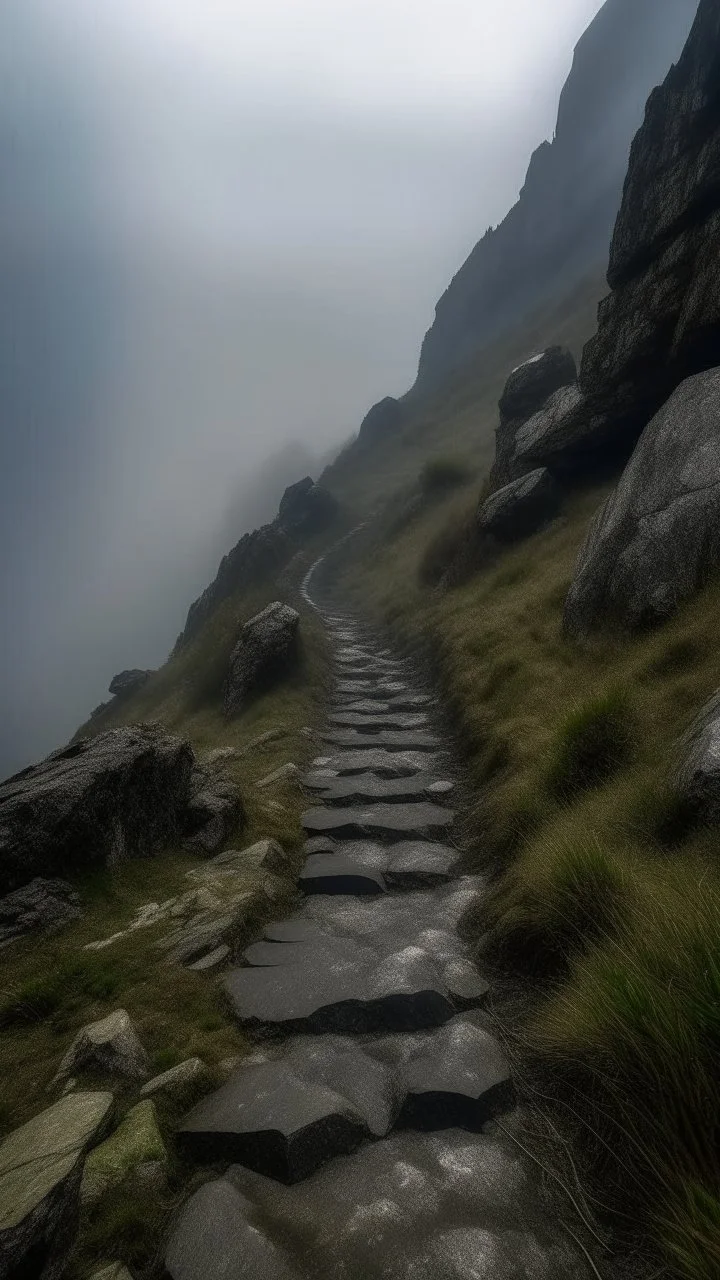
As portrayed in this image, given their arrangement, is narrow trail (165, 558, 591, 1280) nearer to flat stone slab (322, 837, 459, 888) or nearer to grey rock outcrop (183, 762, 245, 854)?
flat stone slab (322, 837, 459, 888)

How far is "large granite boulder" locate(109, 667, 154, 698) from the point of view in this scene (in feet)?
104

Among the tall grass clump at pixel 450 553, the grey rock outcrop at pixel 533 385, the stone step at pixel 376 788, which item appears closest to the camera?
A: the stone step at pixel 376 788

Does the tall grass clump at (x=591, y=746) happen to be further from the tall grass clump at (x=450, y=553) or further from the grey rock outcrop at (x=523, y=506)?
the tall grass clump at (x=450, y=553)

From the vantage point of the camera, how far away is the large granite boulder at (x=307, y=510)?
176ft

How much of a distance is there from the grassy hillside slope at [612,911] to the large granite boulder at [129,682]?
2464 cm

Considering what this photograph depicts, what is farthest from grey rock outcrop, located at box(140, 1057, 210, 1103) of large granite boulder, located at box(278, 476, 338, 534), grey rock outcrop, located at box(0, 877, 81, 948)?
large granite boulder, located at box(278, 476, 338, 534)

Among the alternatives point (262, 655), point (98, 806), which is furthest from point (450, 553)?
point (98, 806)

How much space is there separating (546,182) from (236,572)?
304 feet

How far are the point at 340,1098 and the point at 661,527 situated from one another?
8.42 m

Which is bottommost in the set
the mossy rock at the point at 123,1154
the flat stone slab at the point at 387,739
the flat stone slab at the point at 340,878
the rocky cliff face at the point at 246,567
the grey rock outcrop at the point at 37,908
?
the flat stone slab at the point at 387,739

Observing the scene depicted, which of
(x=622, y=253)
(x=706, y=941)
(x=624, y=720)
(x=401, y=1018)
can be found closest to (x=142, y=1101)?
(x=401, y=1018)

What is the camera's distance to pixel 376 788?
8.88 m

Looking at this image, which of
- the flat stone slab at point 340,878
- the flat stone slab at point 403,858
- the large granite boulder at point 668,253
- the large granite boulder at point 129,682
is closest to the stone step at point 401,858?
the flat stone slab at point 403,858

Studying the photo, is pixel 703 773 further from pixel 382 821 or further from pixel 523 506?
pixel 523 506
